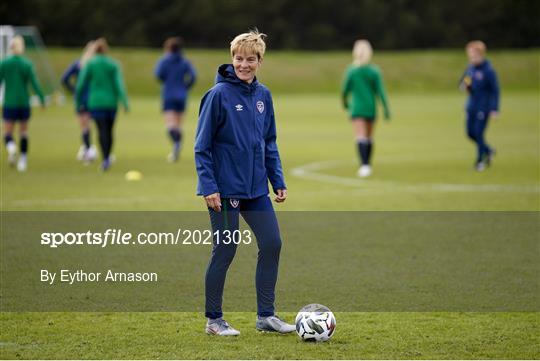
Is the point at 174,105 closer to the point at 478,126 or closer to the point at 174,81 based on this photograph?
the point at 174,81

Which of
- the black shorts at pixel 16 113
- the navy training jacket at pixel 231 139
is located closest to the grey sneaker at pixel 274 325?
the navy training jacket at pixel 231 139

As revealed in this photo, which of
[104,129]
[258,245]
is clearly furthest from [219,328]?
[104,129]

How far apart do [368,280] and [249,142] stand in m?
2.69

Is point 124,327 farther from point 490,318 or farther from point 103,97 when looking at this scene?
point 103,97

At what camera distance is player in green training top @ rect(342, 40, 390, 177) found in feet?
57.6

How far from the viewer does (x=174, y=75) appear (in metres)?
21.1

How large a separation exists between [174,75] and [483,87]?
611 centimetres

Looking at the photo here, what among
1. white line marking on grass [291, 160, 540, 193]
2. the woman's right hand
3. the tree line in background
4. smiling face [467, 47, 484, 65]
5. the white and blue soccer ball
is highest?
the tree line in background

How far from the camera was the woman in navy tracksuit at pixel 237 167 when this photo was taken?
6977 millimetres

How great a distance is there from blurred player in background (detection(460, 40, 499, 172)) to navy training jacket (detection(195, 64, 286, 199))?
1224 cm

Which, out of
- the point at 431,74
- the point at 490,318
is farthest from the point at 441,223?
the point at 431,74

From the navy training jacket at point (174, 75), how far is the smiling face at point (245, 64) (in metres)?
13.9

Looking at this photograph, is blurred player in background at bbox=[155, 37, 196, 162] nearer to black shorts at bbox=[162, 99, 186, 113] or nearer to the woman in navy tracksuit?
black shorts at bbox=[162, 99, 186, 113]

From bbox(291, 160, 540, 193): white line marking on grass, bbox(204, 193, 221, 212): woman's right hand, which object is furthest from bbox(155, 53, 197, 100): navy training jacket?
bbox(204, 193, 221, 212): woman's right hand
